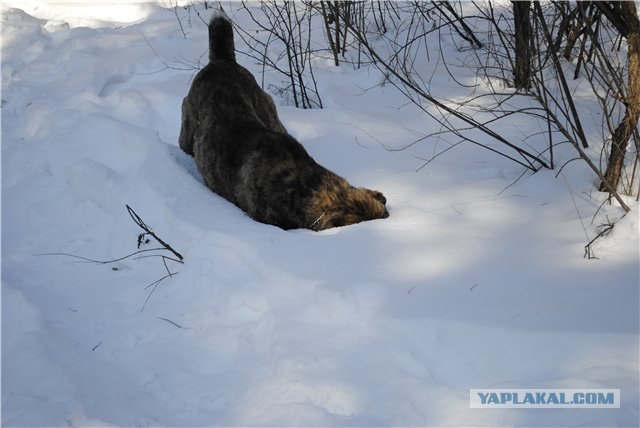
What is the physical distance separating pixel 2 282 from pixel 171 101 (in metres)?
3.02

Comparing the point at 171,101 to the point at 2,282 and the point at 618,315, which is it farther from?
the point at 618,315

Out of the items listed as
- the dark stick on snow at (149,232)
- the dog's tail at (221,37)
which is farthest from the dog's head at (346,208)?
the dog's tail at (221,37)

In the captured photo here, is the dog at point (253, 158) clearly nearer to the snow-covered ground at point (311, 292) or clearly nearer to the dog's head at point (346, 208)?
the dog's head at point (346, 208)

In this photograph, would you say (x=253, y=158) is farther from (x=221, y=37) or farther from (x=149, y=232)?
(x=221, y=37)

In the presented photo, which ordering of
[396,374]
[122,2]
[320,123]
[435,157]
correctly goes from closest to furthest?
[396,374], [435,157], [320,123], [122,2]

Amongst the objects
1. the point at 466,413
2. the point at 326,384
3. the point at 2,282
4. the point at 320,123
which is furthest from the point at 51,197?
the point at 466,413

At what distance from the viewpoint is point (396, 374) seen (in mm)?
2877

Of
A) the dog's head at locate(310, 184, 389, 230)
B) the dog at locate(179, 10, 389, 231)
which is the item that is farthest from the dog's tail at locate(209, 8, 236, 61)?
the dog's head at locate(310, 184, 389, 230)

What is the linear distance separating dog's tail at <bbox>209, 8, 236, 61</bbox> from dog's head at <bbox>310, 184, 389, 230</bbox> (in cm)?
195

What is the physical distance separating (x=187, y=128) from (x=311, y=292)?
2.62 m

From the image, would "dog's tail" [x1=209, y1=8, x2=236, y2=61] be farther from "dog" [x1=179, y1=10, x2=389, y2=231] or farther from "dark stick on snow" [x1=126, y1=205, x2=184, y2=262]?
"dark stick on snow" [x1=126, y1=205, x2=184, y2=262]

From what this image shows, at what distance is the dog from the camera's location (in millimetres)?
4430

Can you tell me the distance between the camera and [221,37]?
562 cm

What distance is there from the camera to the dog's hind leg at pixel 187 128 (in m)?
5.48
